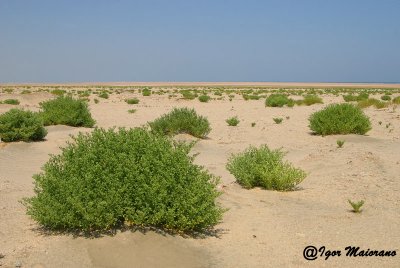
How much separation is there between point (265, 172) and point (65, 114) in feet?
35.9

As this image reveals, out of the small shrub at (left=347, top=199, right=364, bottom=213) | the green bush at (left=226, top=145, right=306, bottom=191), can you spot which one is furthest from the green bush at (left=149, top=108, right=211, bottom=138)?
the small shrub at (left=347, top=199, right=364, bottom=213)

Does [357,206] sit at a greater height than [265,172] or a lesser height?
lesser

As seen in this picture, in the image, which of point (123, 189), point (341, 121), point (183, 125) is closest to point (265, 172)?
point (123, 189)

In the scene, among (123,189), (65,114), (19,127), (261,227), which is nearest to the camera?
(123,189)

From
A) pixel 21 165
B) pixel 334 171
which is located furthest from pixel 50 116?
pixel 334 171

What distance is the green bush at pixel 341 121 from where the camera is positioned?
51.2ft

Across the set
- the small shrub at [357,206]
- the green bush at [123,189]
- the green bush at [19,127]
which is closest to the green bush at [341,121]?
the small shrub at [357,206]

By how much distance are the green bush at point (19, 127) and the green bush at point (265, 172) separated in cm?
724

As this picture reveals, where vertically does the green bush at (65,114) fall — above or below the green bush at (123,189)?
below

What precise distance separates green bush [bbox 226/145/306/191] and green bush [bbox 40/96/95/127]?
1004cm

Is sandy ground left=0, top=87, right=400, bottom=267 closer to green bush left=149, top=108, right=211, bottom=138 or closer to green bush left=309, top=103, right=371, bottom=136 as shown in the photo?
green bush left=149, top=108, right=211, bottom=138

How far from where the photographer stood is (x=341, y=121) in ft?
51.0

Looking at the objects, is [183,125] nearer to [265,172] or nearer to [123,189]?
[265,172]

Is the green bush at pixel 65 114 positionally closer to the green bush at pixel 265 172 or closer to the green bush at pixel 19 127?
the green bush at pixel 19 127
